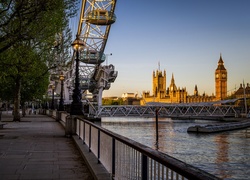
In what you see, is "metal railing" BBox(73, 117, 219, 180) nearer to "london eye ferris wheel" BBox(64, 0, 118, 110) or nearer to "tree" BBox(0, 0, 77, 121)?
"tree" BBox(0, 0, 77, 121)

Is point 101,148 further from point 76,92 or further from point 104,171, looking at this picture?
point 76,92

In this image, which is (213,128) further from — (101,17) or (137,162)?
(137,162)

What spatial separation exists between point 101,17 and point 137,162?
6373 centimetres

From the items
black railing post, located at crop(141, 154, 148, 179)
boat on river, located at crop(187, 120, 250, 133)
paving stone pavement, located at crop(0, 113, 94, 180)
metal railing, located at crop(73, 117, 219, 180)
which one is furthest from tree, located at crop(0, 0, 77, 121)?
boat on river, located at crop(187, 120, 250, 133)

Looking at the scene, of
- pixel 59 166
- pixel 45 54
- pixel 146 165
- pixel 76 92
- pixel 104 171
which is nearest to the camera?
pixel 146 165

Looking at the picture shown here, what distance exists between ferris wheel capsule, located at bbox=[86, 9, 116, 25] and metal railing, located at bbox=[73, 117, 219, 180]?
195ft

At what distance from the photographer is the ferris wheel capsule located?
67.4 meters

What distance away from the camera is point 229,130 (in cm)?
6344

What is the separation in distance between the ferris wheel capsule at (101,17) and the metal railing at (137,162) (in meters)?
59.3

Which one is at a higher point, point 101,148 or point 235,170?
point 101,148

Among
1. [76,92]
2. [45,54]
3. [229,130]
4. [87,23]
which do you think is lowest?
[229,130]

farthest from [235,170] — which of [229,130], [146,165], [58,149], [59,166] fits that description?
[229,130]

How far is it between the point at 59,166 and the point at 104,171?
7.95ft

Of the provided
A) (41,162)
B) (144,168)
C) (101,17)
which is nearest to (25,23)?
(41,162)
